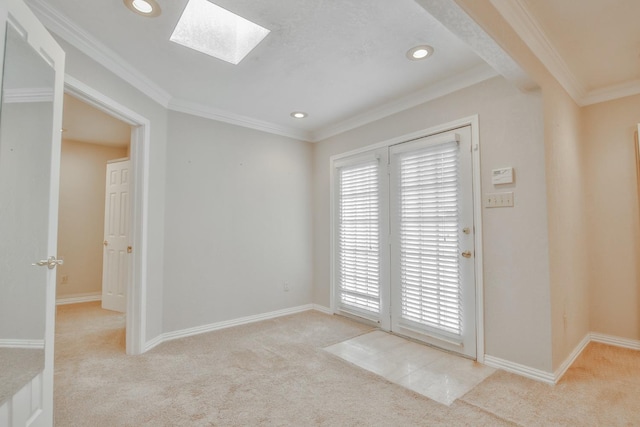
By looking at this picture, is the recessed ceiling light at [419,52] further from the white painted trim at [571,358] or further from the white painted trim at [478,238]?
the white painted trim at [571,358]

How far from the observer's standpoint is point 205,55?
8.05 ft

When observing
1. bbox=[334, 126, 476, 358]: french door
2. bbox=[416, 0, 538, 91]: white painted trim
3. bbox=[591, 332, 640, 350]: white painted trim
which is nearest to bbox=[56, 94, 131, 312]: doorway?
bbox=[334, 126, 476, 358]: french door

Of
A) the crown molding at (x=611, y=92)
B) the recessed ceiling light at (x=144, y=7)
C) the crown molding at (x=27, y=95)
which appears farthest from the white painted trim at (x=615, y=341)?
the crown molding at (x=27, y=95)

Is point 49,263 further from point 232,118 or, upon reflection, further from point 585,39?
point 585,39

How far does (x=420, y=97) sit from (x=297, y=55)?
138 centimetres

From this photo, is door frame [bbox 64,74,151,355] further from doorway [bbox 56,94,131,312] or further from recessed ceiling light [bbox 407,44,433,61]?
recessed ceiling light [bbox 407,44,433,61]

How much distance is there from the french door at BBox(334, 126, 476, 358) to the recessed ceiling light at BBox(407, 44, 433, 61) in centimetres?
75

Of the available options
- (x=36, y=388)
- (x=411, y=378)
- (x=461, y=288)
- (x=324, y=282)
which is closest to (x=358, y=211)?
(x=324, y=282)

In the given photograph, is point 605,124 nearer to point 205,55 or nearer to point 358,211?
point 358,211

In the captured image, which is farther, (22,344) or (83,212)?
(83,212)

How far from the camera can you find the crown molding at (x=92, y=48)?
1.93 metres

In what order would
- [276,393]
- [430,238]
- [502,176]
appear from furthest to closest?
[430,238] → [502,176] → [276,393]

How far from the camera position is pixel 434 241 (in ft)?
9.75

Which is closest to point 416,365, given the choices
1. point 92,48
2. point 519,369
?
point 519,369
